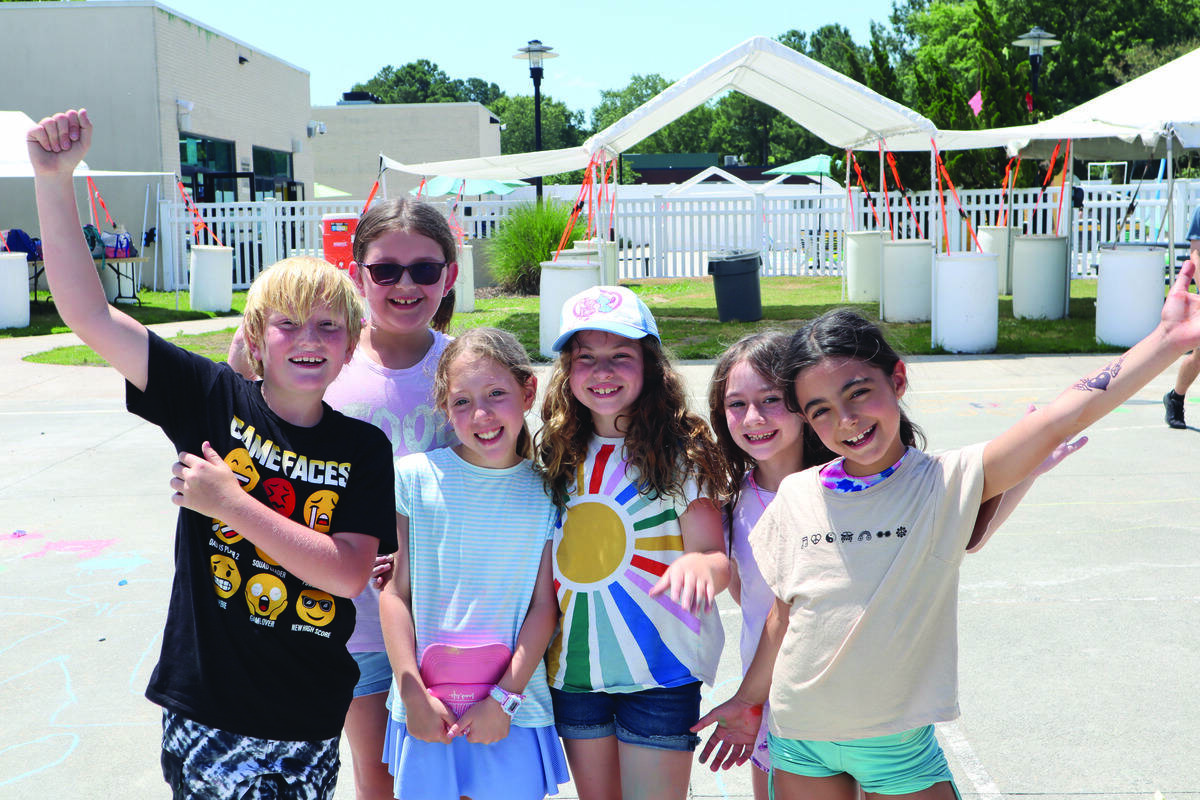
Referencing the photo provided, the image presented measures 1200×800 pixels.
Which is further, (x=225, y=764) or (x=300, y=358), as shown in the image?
(x=300, y=358)

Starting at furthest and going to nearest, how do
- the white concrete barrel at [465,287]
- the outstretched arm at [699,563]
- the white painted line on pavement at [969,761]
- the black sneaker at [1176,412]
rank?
1. the white concrete barrel at [465,287]
2. the black sneaker at [1176,412]
3. the white painted line on pavement at [969,761]
4. the outstretched arm at [699,563]

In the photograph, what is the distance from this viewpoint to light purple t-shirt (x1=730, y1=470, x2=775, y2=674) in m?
2.49

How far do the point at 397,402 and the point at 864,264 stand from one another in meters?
16.4

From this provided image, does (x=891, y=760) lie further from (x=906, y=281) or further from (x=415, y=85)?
(x=415, y=85)

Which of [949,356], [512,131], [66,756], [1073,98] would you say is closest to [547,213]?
[949,356]

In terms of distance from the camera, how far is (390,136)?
45.5m

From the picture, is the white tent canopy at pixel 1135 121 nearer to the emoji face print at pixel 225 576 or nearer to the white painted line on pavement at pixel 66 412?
the white painted line on pavement at pixel 66 412

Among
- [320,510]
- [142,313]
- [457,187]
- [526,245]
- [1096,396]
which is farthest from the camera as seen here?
[457,187]

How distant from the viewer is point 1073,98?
41719 millimetres

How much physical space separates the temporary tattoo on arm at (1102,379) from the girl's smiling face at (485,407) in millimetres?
1232

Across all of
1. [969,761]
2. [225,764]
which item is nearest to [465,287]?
[969,761]

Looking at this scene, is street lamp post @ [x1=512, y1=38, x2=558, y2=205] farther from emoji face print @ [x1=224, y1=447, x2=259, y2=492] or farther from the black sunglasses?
emoji face print @ [x1=224, y1=447, x2=259, y2=492]

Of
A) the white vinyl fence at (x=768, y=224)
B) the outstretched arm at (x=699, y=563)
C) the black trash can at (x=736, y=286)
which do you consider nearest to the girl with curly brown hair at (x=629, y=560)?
the outstretched arm at (x=699, y=563)

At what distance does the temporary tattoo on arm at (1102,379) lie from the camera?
6.48 feet
